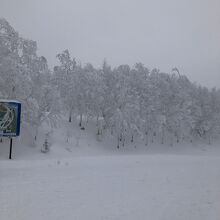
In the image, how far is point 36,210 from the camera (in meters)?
9.01

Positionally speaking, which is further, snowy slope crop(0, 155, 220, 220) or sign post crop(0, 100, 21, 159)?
sign post crop(0, 100, 21, 159)

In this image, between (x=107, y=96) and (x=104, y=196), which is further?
(x=107, y=96)

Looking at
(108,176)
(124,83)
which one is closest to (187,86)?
(124,83)

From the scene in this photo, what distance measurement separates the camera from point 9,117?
27.0 meters

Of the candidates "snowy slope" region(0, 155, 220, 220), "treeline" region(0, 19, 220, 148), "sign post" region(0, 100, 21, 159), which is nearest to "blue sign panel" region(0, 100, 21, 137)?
"sign post" region(0, 100, 21, 159)

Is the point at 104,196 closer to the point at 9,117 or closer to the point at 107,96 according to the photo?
the point at 9,117

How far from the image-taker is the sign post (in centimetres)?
2667

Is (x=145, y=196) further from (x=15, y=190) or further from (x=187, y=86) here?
(x=187, y=86)

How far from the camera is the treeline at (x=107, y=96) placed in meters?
36.6

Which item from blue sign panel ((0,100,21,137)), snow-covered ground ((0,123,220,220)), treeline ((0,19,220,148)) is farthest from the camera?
treeline ((0,19,220,148))

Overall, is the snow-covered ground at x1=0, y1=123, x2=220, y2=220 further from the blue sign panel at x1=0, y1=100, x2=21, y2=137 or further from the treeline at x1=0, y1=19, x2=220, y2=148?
the treeline at x1=0, y1=19, x2=220, y2=148

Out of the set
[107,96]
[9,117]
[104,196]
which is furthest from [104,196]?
[107,96]

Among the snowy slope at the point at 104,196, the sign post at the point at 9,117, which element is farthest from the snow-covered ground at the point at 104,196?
the sign post at the point at 9,117

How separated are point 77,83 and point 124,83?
8300 mm
